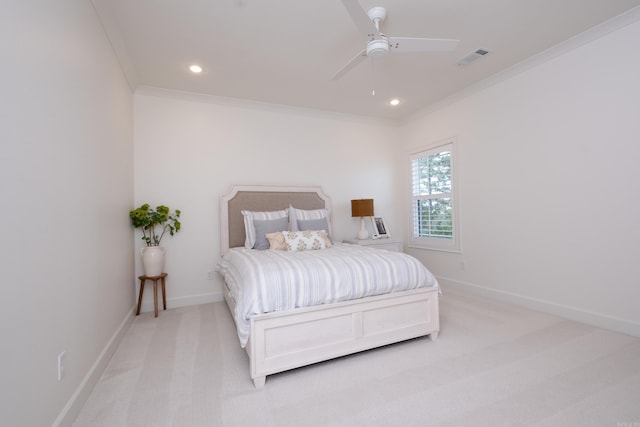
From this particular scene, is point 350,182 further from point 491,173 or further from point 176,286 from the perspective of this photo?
point 176,286

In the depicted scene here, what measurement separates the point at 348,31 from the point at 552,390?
3.08 m

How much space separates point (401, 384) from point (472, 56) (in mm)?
3240

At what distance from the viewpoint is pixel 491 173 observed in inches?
143

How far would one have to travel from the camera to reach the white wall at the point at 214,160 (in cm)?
357

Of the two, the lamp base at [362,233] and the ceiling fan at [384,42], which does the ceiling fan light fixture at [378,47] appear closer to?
the ceiling fan at [384,42]

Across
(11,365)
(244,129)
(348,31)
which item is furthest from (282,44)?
(11,365)

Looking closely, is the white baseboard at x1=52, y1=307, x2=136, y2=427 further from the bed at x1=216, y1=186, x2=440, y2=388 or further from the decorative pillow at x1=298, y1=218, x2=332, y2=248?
the decorative pillow at x1=298, y1=218, x2=332, y2=248

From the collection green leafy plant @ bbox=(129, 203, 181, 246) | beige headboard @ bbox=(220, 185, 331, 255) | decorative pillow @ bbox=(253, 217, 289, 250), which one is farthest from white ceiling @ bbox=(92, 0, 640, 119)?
decorative pillow @ bbox=(253, 217, 289, 250)

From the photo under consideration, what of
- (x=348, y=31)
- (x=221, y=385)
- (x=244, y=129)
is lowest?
(x=221, y=385)

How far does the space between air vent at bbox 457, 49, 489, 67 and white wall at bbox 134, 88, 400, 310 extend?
1.91m

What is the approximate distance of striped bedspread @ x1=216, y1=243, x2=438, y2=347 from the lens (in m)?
1.94

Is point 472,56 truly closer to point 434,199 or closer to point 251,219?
point 434,199

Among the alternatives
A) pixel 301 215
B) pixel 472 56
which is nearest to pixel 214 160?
pixel 301 215

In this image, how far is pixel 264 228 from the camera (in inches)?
141
